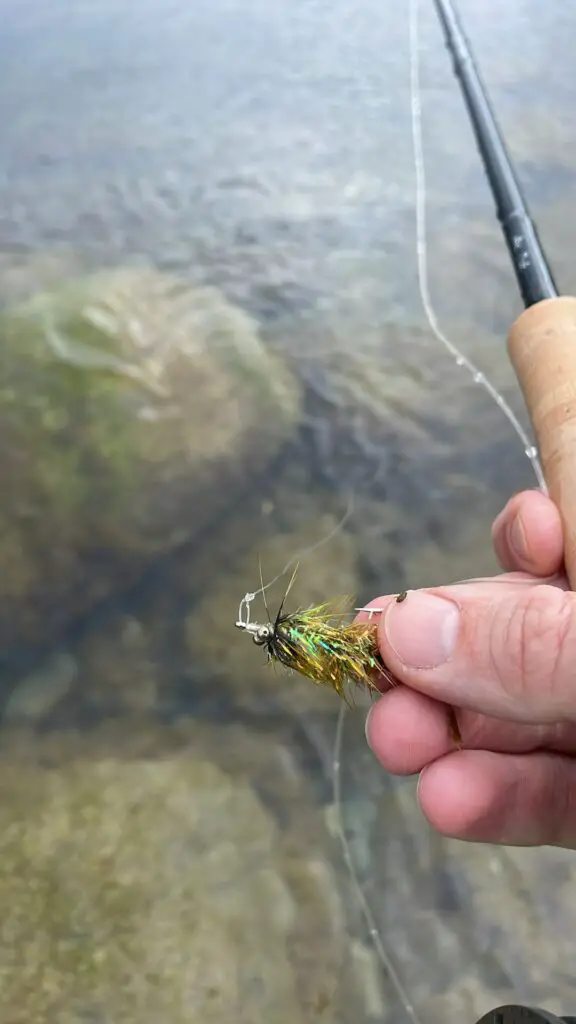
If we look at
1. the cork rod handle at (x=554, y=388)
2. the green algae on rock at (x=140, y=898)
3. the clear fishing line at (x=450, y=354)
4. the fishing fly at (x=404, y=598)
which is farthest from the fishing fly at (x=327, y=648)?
the green algae on rock at (x=140, y=898)

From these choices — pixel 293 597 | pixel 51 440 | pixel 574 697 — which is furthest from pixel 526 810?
pixel 51 440

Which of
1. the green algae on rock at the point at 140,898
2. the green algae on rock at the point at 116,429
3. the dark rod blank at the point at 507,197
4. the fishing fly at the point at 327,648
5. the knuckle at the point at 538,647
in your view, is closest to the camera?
the knuckle at the point at 538,647

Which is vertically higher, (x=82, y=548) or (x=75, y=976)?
(x=82, y=548)

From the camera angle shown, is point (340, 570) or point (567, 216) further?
point (567, 216)

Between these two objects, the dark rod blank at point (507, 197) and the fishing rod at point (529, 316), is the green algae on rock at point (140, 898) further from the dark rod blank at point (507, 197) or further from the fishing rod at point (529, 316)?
the dark rod blank at point (507, 197)

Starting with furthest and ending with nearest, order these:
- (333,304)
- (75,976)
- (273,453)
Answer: (333,304)
(273,453)
(75,976)

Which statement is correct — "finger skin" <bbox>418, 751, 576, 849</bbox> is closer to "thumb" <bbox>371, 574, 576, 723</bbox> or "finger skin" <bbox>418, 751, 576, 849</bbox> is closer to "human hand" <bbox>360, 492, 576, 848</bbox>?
"human hand" <bbox>360, 492, 576, 848</bbox>

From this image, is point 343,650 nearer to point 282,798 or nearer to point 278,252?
point 282,798

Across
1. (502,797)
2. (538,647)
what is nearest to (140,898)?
(502,797)
